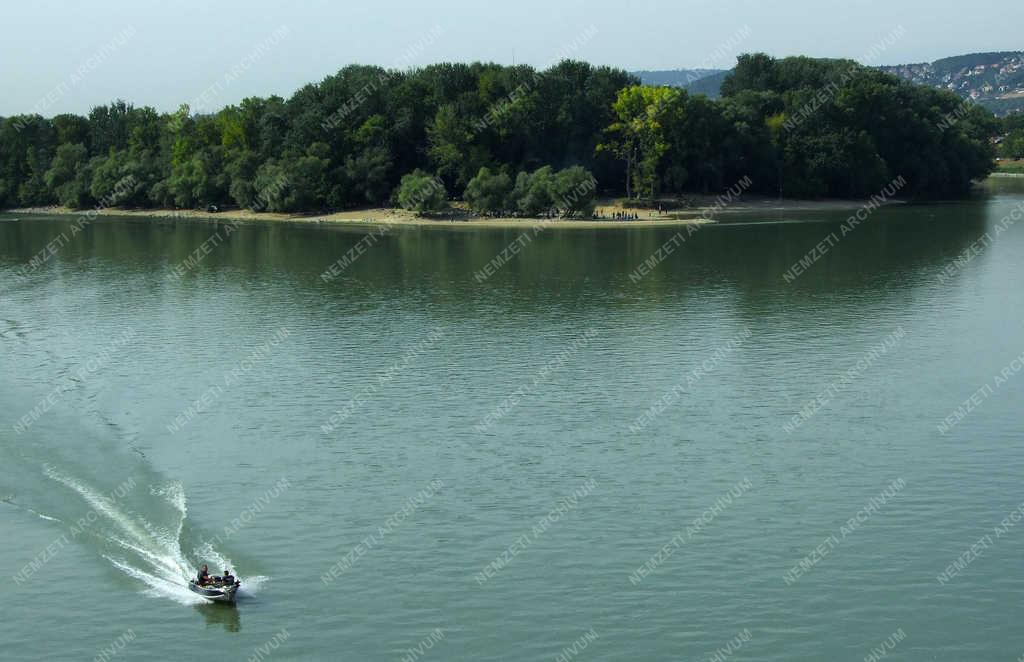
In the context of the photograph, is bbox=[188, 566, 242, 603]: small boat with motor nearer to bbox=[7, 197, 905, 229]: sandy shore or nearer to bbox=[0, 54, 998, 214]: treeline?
bbox=[7, 197, 905, 229]: sandy shore

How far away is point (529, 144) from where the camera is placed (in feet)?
435

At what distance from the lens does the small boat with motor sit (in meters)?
29.0

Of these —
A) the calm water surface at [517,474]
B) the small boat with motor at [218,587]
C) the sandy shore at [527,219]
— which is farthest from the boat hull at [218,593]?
the sandy shore at [527,219]

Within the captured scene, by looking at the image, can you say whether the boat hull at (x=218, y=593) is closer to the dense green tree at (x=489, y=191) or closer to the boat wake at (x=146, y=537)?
the boat wake at (x=146, y=537)

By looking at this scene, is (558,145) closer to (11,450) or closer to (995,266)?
(995,266)

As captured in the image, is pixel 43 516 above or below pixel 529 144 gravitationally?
below

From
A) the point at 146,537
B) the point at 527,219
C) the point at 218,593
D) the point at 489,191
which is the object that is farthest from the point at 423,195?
the point at 218,593

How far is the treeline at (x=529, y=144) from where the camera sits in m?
130

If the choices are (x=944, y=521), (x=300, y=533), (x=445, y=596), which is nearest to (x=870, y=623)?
(x=944, y=521)

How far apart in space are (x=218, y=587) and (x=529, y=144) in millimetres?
107713

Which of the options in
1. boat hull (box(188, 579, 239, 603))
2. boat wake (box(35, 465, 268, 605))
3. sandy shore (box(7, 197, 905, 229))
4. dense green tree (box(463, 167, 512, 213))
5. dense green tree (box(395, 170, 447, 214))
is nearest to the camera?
boat hull (box(188, 579, 239, 603))

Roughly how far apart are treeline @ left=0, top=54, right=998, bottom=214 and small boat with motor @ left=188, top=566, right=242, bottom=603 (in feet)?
315

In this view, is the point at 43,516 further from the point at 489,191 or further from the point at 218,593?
the point at 489,191

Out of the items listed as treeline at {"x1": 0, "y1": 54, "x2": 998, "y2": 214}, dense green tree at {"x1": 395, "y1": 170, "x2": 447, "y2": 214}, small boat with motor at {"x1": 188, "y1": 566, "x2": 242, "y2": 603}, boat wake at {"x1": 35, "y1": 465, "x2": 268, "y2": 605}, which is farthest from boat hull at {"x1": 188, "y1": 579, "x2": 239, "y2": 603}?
dense green tree at {"x1": 395, "y1": 170, "x2": 447, "y2": 214}
